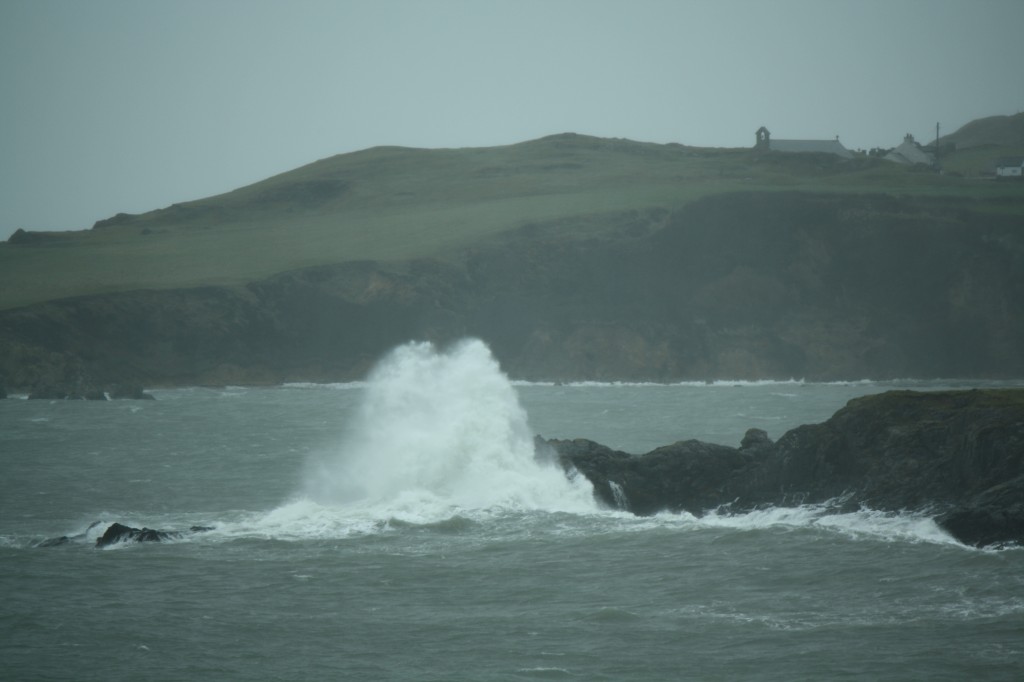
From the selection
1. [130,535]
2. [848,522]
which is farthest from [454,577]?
[848,522]

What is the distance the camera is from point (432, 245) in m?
90.4

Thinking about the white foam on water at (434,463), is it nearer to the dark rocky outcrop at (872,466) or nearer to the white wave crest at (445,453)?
the white wave crest at (445,453)

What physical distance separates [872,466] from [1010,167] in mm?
103934

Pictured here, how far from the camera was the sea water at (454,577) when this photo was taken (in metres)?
15.2

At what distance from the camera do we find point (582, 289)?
86.8 meters

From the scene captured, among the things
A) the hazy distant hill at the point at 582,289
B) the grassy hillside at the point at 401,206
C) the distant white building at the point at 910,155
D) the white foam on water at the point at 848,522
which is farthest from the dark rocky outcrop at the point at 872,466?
the distant white building at the point at 910,155

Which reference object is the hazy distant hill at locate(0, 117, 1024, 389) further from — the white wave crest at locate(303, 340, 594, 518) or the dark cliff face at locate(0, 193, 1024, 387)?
the white wave crest at locate(303, 340, 594, 518)

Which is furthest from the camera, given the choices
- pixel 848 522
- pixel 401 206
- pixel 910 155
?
pixel 910 155

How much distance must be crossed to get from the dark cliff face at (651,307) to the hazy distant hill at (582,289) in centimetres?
15

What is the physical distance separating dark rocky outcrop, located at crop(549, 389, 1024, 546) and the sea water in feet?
2.26

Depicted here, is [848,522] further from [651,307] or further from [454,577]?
[651,307]

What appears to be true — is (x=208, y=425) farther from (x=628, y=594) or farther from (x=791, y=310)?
(x=791, y=310)

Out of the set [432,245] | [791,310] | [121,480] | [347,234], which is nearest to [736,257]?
[791,310]

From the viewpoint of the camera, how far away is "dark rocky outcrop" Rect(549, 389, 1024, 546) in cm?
2130
